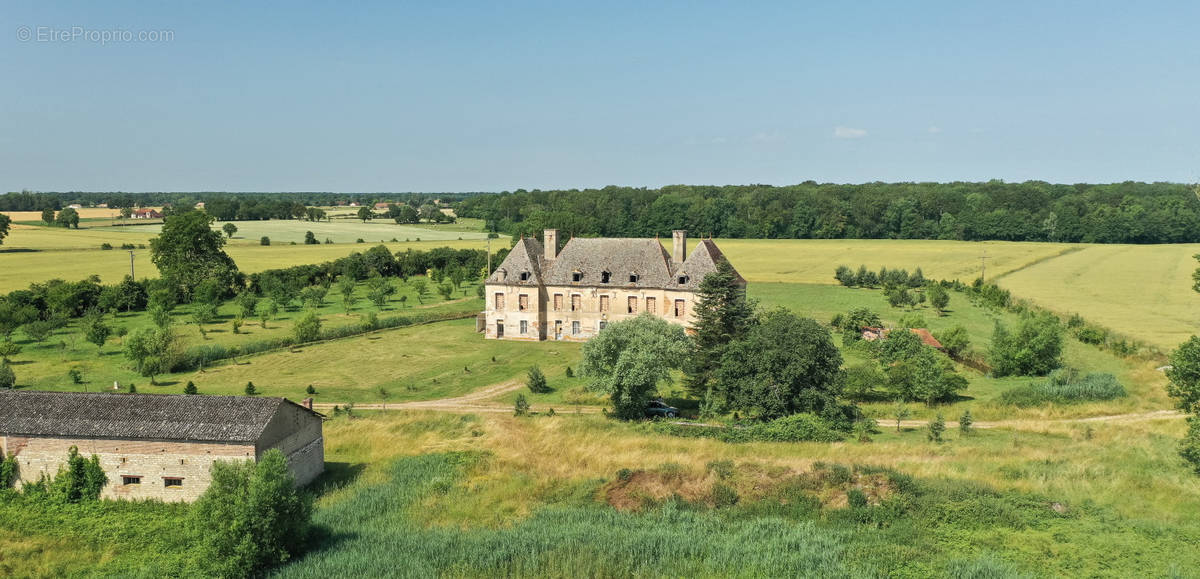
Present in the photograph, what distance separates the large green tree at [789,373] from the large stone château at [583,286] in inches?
797

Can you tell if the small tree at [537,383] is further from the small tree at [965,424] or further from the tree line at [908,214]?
the tree line at [908,214]

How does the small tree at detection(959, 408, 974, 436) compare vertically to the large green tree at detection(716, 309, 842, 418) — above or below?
below

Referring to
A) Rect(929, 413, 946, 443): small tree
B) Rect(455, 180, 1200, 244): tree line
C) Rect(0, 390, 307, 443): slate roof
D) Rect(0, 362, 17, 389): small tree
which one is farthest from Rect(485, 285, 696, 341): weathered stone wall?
Rect(455, 180, 1200, 244): tree line

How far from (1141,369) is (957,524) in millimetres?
32736

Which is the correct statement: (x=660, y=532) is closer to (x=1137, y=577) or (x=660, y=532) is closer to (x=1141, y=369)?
(x=1137, y=577)

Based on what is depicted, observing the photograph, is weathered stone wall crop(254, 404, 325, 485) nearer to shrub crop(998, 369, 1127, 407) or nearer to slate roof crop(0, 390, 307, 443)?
slate roof crop(0, 390, 307, 443)

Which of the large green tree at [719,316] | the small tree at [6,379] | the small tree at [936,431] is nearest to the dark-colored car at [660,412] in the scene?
the large green tree at [719,316]

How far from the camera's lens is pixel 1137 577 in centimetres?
2147

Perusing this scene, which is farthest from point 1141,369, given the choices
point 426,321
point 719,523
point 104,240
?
point 104,240

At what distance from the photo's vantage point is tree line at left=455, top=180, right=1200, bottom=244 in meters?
131

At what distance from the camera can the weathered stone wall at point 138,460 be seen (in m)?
28.2

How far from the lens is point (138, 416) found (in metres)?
29.2

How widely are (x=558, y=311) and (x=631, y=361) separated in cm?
2418

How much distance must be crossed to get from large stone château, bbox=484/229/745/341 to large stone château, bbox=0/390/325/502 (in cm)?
3273
